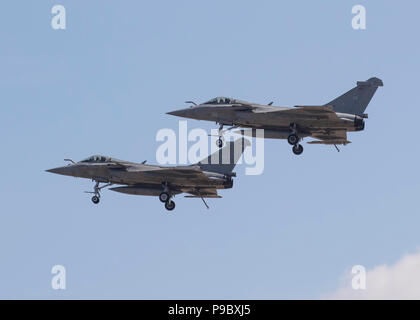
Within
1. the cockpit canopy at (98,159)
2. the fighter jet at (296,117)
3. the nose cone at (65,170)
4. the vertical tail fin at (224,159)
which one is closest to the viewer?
the fighter jet at (296,117)

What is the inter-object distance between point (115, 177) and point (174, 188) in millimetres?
3379

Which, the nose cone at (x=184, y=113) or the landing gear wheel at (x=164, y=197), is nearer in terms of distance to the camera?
the landing gear wheel at (x=164, y=197)

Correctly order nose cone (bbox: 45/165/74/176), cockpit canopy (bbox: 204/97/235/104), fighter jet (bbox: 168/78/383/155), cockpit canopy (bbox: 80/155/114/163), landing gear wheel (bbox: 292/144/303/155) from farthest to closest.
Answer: nose cone (bbox: 45/165/74/176), cockpit canopy (bbox: 80/155/114/163), cockpit canopy (bbox: 204/97/235/104), landing gear wheel (bbox: 292/144/303/155), fighter jet (bbox: 168/78/383/155)

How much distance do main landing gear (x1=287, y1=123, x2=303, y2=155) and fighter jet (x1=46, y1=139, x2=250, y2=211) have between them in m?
3.24

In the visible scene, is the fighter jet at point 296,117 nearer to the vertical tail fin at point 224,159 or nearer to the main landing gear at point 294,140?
the main landing gear at point 294,140

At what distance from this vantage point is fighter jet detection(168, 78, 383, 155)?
192 ft

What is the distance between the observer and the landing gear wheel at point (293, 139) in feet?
196

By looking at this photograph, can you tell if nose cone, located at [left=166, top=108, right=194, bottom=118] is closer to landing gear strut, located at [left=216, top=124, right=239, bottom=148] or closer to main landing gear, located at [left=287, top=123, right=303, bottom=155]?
landing gear strut, located at [left=216, top=124, right=239, bottom=148]

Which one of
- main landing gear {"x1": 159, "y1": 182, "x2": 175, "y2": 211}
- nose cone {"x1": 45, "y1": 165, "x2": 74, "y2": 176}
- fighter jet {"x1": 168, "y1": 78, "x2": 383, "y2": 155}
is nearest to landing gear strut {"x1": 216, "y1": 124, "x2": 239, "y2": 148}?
fighter jet {"x1": 168, "y1": 78, "x2": 383, "y2": 155}

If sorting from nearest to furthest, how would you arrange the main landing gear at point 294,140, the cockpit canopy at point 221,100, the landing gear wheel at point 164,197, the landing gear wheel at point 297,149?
the main landing gear at point 294,140, the landing gear wheel at point 297,149, the landing gear wheel at point 164,197, the cockpit canopy at point 221,100

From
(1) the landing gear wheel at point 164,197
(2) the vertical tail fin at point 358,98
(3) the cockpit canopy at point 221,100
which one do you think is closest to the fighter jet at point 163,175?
(1) the landing gear wheel at point 164,197

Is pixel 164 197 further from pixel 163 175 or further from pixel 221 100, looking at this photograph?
pixel 221 100

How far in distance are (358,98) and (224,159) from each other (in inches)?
321
